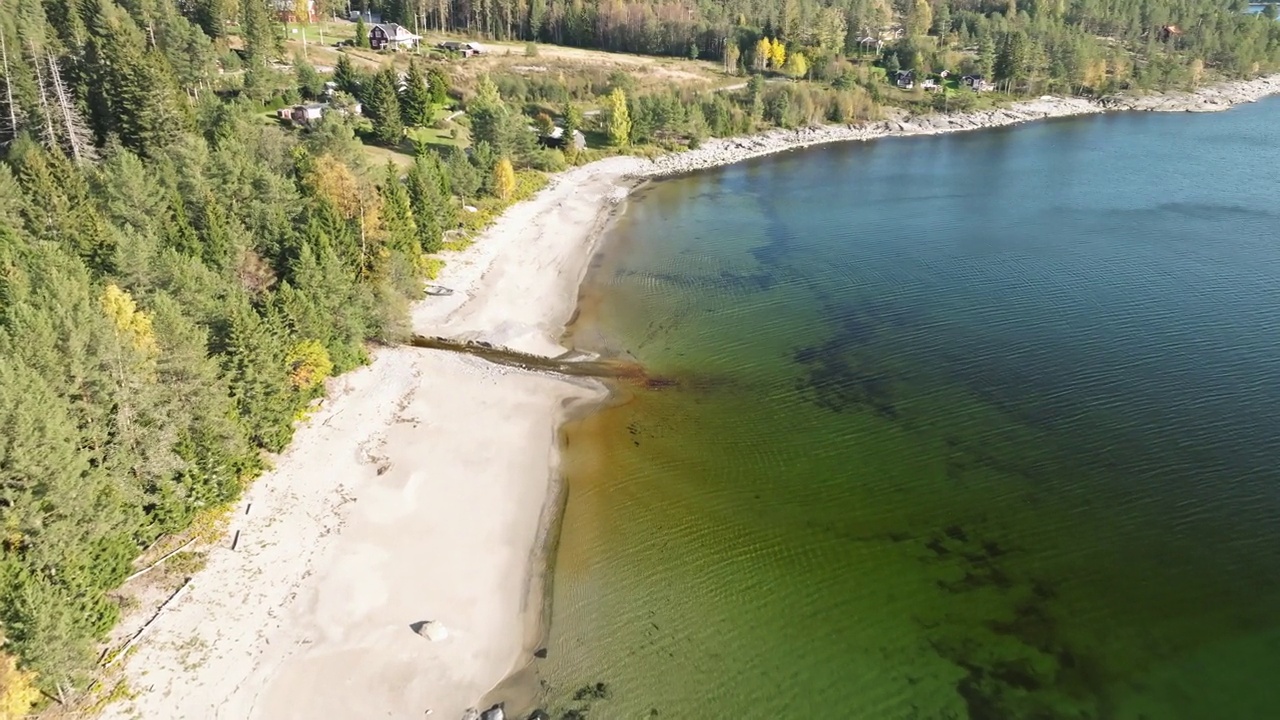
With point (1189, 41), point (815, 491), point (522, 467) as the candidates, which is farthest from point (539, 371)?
point (1189, 41)

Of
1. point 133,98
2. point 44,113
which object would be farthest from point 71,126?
point 133,98

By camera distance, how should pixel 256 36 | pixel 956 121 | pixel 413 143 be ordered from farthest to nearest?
pixel 956 121
pixel 256 36
pixel 413 143

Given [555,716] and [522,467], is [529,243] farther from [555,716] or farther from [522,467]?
[555,716]

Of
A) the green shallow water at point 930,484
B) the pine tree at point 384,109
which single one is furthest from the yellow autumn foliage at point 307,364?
the pine tree at point 384,109

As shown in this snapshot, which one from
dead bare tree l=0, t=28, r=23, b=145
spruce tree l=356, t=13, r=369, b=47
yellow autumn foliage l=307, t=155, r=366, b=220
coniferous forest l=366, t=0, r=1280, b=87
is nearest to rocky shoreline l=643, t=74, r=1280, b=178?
coniferous forest l=366, t=0, r=1280, b=87

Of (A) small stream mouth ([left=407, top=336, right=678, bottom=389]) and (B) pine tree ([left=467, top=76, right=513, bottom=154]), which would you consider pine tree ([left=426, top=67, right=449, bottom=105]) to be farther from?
(A) small stream mouth ([left=407, top=336, right=678, bottom=389])

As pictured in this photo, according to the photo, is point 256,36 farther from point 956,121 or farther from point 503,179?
point 956,121

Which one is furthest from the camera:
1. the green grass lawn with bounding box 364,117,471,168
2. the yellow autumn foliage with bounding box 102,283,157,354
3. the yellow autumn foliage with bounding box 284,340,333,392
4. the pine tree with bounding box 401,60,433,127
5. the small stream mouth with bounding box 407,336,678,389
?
the pine tree with bounding box 401,60,433,127
